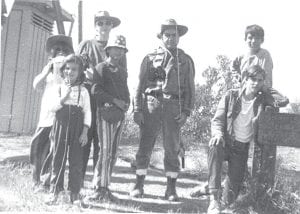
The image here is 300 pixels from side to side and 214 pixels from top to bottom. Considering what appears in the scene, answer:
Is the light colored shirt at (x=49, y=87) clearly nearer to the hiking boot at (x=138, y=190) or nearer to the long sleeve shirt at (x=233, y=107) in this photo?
the hiking boot at (x=138, y=190)

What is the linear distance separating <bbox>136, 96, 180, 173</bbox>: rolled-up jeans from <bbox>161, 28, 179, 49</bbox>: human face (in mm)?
653

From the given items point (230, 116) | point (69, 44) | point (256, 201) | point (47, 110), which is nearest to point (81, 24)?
point (69, 44)

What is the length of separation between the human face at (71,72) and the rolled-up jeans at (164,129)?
1106 mm

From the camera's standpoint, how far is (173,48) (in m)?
4.93

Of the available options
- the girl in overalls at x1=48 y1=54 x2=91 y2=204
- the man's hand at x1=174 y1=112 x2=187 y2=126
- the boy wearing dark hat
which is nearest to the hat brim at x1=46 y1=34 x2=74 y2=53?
the boy wearing dark hat

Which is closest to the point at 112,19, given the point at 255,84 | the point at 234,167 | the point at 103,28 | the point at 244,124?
the point at 103,28

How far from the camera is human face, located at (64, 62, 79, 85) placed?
402cm

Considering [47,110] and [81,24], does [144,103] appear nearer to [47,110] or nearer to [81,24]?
[47,110]

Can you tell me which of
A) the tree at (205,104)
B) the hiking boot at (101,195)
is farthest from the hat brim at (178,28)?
the tree at (205,104)

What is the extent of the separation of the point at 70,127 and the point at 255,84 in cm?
193

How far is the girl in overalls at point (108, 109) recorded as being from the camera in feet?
13.9

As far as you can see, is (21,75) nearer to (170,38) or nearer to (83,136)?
(170,38)

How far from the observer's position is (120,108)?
4.34 m

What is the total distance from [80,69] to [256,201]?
2.23m
